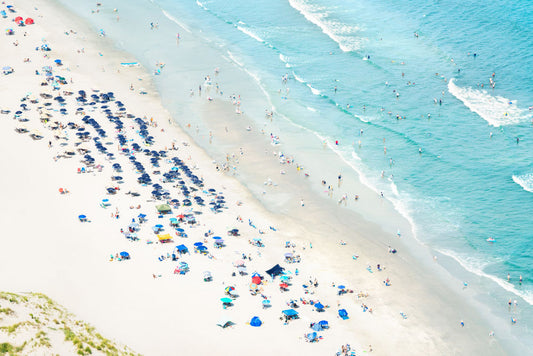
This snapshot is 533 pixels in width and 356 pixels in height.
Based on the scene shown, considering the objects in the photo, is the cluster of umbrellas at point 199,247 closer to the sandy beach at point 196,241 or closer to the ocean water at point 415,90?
the sandy beach at point 196,241

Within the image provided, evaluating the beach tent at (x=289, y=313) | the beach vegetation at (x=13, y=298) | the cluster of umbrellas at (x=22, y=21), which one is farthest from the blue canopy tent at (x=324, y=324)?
the cluster of umbrellas at (x=22, y=21)

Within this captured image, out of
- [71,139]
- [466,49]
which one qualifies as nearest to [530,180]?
[466,49]

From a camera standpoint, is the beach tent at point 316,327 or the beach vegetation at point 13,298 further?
the beach tent at point 316,327

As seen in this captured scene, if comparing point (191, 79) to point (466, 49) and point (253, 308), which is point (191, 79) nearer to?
point (466, 49)

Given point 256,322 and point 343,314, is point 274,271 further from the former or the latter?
point 343,314

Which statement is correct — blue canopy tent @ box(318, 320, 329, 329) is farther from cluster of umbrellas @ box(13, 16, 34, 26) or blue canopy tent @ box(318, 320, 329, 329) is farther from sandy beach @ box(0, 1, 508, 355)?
cluster of umbrellas @ box(13, 16, 34, 26)

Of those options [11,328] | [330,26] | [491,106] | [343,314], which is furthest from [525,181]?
[11,328]
